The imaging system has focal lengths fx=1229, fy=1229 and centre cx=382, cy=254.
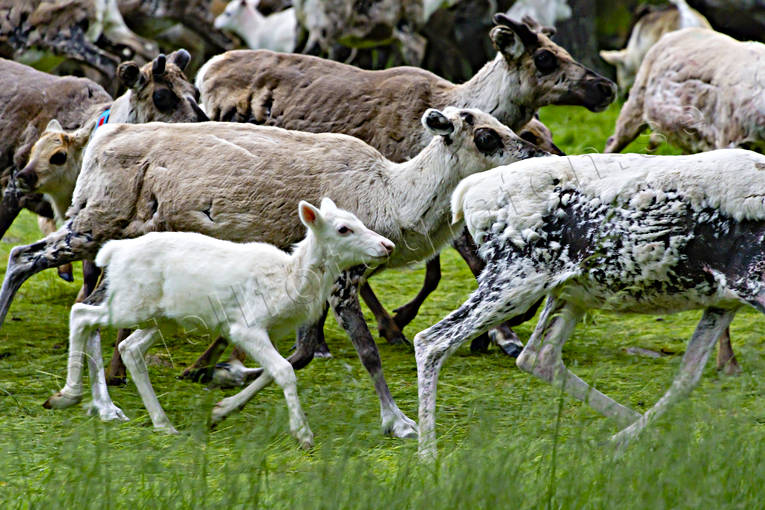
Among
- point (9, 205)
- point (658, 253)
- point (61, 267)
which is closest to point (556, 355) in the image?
point (658, 253)

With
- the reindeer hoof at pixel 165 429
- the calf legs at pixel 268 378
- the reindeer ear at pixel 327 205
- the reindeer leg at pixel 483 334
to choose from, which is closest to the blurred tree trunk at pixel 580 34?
the reindeer leg at pixel 483 334

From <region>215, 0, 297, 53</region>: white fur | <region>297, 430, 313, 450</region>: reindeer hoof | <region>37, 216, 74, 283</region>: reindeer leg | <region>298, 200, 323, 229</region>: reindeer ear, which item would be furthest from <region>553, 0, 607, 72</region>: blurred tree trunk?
<region>297, 430, 313, 450</region>: reindeer hoof

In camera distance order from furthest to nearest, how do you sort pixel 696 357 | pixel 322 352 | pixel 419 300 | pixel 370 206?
pixel 419 300 < pixel 322 352 < pixel 370 206 < pixel 696 357

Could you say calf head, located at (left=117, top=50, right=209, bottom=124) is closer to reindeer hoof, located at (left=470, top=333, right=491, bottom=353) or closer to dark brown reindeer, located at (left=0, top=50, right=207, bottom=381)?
dark brown reindeer, located at (left=0, top=50, right=207, bottom=381)

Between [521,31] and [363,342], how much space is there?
317 centimetres

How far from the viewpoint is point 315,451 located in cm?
561

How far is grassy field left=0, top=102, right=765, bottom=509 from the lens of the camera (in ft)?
13.6

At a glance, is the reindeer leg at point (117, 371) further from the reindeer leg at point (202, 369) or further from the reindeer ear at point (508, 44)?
the reindeer ear at point (508, 44)

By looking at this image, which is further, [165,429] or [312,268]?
[312,268]

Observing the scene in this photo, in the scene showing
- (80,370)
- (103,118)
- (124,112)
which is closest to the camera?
(80,370)

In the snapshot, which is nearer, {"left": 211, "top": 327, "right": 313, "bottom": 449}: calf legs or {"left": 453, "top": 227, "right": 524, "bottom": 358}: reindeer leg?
{"left": 211, "top": 327, "right": 313, "bottom": 449}: calf legs

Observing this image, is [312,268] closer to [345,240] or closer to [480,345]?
[345,240]

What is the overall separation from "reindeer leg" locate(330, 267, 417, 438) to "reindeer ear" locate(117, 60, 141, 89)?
2723mm

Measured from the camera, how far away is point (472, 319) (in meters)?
5.83
